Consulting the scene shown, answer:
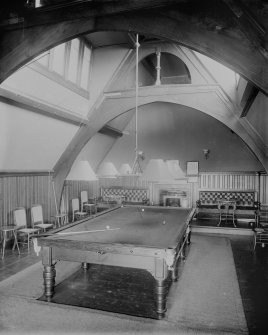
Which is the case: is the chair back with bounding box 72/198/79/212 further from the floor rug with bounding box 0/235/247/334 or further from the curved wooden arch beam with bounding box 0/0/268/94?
the curved wooden arch beam with bounding box 0/0/268/94

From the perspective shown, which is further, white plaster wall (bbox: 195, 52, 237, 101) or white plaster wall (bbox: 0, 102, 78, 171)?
white plaster wall (bbox: 195, 52, 237, 101)

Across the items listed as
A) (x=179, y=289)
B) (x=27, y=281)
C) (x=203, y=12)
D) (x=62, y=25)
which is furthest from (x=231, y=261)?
(x=62, y=25)

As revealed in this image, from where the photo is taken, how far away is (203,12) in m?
3.01

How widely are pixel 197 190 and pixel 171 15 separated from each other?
26.6 feet

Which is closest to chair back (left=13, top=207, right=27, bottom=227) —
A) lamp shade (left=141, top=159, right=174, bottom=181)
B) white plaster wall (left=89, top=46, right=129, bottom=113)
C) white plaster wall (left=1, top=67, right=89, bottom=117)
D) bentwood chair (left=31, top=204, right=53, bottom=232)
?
bentwood chair (left=31, top=204, right=53, bottom=232)

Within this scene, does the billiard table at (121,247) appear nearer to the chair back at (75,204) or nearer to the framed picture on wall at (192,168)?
the chair back at (75,204)

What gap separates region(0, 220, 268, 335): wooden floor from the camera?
3625 mm

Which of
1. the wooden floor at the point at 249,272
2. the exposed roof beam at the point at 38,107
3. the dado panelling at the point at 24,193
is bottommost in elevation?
the wooden floor at the point at 249,272

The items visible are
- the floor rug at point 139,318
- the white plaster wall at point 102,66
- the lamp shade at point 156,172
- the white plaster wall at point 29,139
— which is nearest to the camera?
the floor rug at point 139,318

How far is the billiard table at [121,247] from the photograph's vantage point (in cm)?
357

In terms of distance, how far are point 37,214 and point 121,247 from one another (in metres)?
4.51

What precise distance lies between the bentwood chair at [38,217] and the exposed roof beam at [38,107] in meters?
2.36

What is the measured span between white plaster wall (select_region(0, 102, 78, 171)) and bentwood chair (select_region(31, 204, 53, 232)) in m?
1.04

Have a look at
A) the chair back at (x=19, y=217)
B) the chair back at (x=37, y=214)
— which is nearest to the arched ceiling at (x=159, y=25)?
the chair back at (x=19, y=217)
